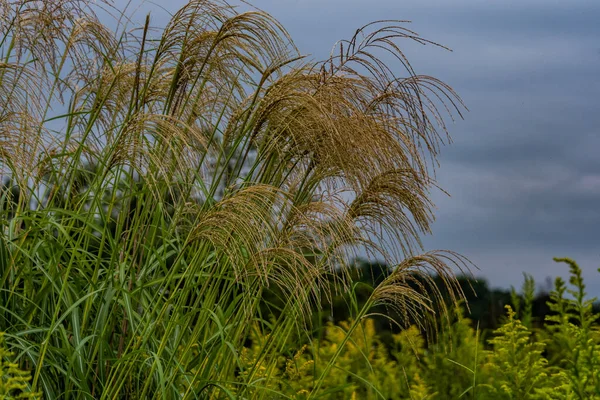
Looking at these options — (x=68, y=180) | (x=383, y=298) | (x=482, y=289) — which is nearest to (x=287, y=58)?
(x=383, y=298)

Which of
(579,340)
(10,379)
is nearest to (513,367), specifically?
(579,340)

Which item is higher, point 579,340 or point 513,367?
point 579,340

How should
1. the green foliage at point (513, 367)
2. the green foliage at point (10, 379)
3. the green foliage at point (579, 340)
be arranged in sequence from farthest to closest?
the green foliage at point (513, 367)
the green foliage at point (579, 340)
the green foliage at point (10, 379)

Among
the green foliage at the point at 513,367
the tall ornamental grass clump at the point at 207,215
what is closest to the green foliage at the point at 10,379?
the tall ornamental grass clump at the point at 207,215

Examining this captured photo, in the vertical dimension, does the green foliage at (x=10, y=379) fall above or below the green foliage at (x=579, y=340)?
below

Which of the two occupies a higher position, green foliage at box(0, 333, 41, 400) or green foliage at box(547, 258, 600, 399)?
green foliage at box(547, 258, 600, 399)

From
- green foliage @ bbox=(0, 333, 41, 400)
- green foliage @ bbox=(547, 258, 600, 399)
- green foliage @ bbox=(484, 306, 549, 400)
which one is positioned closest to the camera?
green foliage @ bbox=(0, 333, 41, 400)

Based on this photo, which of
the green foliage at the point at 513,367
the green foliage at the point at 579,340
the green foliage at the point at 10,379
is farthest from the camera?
the green foliage at the point at 513,367

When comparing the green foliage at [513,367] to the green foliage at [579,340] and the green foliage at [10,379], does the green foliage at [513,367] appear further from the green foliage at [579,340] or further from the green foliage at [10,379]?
the green foliage at [10,379]

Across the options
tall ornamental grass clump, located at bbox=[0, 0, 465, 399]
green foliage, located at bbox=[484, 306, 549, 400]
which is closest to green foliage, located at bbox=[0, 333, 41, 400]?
tall ornamental grass clump, located at bbox=[0, 0, 465, 399]

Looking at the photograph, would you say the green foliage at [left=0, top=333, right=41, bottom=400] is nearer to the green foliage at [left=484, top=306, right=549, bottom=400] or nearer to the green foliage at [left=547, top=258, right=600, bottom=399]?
the green foliage at [left=547, top=258, right=600, bottom=399]

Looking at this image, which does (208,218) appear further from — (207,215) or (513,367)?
(513,367)

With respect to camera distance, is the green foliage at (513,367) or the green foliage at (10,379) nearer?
the green foliage at (10,379)

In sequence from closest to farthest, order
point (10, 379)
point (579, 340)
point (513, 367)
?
1. point (10, 379)
2. point (579, 340)
3. point (513, 367)
